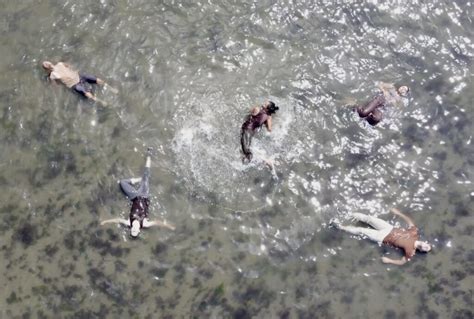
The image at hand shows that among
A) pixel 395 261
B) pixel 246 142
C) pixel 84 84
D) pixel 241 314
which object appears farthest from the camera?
pixel 84 84

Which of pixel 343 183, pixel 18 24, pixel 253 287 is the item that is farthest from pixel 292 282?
pixel 18 24

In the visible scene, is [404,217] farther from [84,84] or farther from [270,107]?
[84,84]

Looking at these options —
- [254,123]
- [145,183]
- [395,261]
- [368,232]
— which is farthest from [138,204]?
[395,261]

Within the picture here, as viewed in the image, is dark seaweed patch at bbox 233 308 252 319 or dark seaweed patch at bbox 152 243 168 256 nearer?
dark seaweed patch at bbox 233 308 252 319

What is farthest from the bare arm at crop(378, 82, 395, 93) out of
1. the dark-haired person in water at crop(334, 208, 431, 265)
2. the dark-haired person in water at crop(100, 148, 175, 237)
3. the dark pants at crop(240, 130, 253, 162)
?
the dark-haired person in water at crop(100, 148, 175, 237)

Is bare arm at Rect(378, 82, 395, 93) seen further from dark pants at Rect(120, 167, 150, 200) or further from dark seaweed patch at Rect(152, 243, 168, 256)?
dark seaweed patch at Rect(152, 243, 168, 256)
